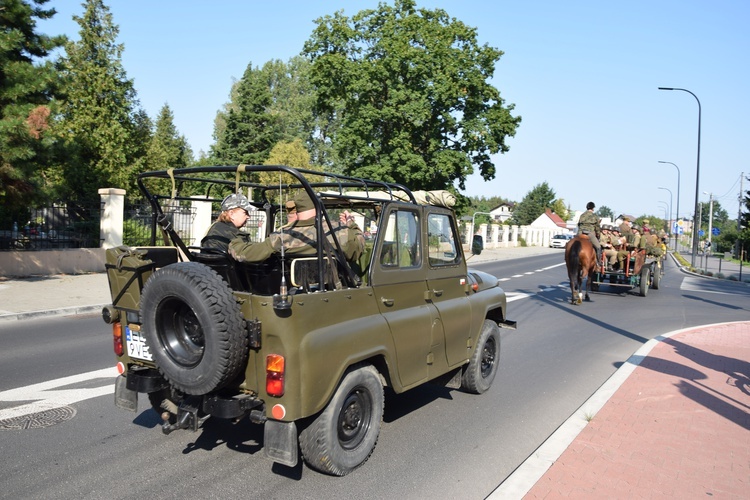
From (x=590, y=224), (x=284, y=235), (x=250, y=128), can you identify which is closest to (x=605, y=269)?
(x=590, y=224)

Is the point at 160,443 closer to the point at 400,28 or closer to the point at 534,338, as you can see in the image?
the point at 534,338

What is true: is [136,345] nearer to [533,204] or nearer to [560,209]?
[533,204]

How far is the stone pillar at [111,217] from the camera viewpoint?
18.1m

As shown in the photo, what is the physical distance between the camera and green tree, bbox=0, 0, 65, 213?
42.8 feet

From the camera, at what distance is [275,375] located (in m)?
3.67

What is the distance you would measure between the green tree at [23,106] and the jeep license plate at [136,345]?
34.9 ft

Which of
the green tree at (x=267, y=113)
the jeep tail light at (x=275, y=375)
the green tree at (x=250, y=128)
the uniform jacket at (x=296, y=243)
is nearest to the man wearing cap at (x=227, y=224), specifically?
the uniform jacket at (x=296, y=243)

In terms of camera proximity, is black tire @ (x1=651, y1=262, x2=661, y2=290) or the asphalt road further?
black tire @ (x1=651, y1=262, x2=661, y2=290)

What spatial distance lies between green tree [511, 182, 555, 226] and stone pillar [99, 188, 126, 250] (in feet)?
337

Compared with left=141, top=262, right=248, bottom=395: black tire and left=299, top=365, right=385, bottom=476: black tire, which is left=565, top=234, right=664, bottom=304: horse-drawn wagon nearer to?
left=299, top=365, right=385, bottom=476: black tire

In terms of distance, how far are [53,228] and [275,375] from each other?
52.4 feet

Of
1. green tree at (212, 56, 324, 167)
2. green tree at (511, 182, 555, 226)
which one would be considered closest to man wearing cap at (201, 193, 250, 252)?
green tree at (212, 56, 324, 167)

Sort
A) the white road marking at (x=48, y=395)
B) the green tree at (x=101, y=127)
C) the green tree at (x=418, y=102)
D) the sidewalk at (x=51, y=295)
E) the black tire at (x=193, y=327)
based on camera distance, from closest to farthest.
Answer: the black tire at (x=193, y=327)
the white road marking at (x=48, y=395)
the sidewalk at (x=51, y=295)
the green tree at (x=101, y=127)
the green tree at (x=418, y=102)

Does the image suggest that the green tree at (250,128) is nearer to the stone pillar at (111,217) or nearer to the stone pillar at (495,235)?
the stone pillar at (495,235)
